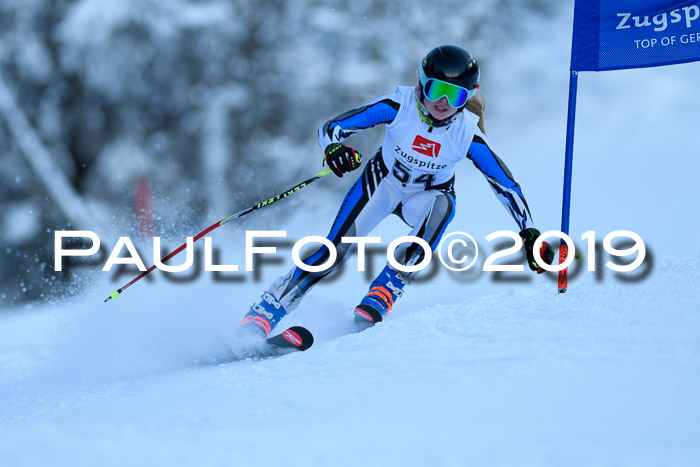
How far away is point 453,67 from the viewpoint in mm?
2693

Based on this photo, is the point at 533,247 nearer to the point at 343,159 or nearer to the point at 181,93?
the point at 343,159

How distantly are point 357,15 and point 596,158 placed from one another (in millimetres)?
4399

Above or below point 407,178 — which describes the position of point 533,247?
below

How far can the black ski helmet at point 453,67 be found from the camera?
8.84 ft

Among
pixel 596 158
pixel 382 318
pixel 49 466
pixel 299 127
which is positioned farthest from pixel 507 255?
pixel 299 127

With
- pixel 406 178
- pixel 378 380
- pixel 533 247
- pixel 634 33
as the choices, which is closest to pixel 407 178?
pixel 406 178

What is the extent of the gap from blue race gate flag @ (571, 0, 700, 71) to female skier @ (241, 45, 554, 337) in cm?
58

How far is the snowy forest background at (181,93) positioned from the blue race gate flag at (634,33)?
6487 millimetres

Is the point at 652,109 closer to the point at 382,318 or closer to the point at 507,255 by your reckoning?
the point at 507,255

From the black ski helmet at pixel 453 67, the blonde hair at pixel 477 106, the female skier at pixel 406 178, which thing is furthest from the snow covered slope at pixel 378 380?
the black ski helmet at pixel 453 67

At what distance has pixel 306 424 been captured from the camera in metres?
1.66

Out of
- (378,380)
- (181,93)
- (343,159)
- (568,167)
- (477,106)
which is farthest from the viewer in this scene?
(181,93)

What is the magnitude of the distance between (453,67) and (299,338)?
1.31 metres

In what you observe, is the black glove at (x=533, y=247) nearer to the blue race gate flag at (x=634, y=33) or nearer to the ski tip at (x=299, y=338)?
the blue race gate flag at (x=634, y=33)
